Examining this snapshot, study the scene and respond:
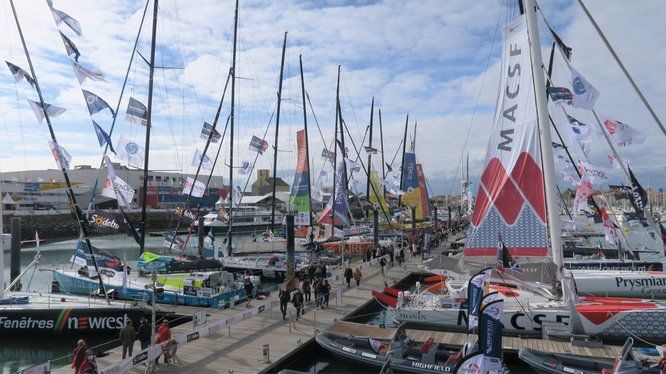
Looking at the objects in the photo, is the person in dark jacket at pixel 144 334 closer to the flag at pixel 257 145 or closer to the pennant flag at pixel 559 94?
the pennant flag at pixel 559 94

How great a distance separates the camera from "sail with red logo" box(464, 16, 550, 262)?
48.2ft

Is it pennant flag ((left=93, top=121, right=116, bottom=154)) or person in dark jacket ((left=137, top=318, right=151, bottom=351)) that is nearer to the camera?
person in dark jacket ((left=137, top=318, right=151, bottom=351))

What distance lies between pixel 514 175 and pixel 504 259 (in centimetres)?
263

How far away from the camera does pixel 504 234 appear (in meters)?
15.1

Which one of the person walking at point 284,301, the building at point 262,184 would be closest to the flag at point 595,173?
the person walking at point 284,301

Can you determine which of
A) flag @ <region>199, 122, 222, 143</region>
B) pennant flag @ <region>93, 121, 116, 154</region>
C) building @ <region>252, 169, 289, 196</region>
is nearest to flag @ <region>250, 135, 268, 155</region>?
flag @ <region>199, 122, 222, 143</region>

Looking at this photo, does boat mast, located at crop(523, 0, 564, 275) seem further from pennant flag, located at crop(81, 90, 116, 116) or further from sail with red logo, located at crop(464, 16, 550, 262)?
pennant flag, located at crop(81, 90, 116, 116)

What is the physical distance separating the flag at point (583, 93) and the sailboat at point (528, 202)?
1.05 m

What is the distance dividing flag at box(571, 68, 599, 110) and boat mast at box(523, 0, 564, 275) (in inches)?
38.5

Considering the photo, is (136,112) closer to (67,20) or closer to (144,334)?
(67,20)

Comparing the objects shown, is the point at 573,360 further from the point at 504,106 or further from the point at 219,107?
the point at 219,107

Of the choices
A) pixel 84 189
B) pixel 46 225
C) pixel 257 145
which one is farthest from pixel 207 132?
pixel 84 189

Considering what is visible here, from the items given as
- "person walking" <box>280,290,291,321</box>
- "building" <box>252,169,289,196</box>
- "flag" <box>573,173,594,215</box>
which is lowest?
"person walking" <box>280,290,291,321</box>

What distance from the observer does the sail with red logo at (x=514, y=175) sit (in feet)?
48.2
